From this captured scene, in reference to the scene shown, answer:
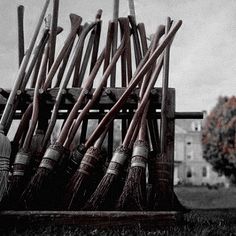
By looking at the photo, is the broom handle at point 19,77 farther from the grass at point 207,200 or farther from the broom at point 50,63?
the grass at point 207,200

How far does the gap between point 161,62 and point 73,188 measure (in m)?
1.28

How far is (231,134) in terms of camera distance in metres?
31.5

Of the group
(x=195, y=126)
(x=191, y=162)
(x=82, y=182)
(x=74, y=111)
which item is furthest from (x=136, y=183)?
(x=195, y=126)

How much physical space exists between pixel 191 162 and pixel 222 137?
21.9 meters

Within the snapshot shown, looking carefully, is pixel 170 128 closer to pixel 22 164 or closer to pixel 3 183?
pixel 22 164

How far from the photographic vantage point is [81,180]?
2910 millimetres

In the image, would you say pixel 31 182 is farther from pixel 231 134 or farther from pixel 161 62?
pixel 231 134

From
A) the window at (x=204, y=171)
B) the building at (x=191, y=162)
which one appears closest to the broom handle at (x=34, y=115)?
the building at (x=191, y=162)

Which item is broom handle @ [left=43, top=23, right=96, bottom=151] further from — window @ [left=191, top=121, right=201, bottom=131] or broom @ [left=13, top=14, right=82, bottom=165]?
window @ [left=191, top=121, right=201, bottom=131]

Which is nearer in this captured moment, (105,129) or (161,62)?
(105,129)

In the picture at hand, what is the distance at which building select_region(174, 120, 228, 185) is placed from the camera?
5259 centimetres

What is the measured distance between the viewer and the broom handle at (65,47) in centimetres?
352

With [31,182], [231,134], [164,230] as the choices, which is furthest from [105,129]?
[231,134]

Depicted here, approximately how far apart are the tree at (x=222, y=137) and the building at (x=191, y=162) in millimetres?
18458
